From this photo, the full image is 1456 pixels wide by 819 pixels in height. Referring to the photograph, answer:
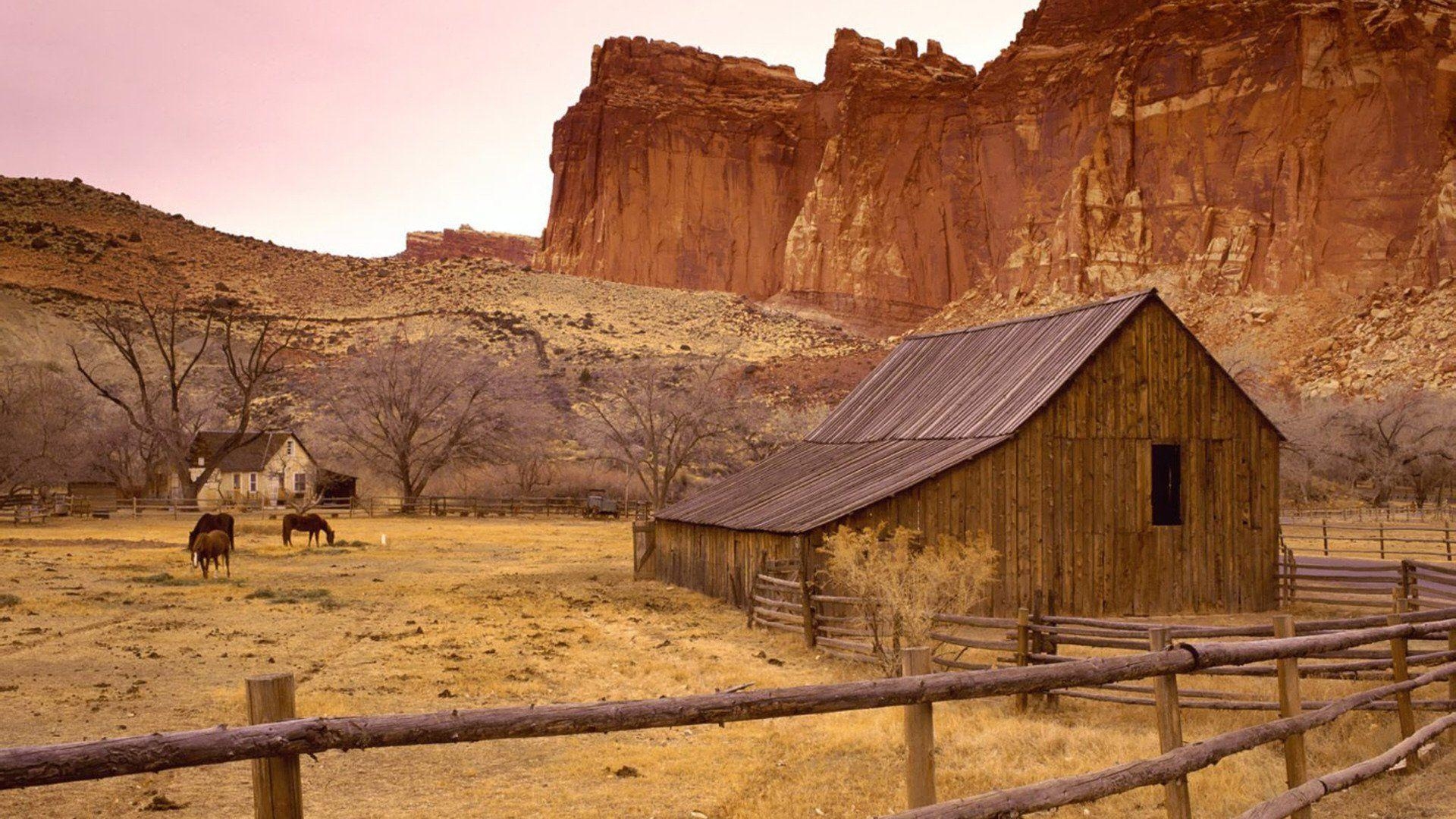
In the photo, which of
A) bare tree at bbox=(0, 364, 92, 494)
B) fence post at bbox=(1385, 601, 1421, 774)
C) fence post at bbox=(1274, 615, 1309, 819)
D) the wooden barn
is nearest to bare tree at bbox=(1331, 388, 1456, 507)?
the wooden barn

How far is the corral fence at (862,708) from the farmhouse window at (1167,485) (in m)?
12.8

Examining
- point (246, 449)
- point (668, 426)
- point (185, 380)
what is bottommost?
point (246, 449)

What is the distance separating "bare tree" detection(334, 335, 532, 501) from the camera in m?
54.8

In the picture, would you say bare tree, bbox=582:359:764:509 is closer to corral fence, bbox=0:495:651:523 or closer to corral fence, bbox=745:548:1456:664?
corral fence, bbox=0:495:651:523

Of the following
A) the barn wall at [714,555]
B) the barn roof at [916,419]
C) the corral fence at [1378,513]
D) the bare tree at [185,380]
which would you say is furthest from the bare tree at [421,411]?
the corral fence at [1378,513]

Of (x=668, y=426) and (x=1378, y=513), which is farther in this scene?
(x=668, y=426)

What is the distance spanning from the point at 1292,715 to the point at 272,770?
239 inches

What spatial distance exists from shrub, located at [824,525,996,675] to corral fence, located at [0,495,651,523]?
1295 inches

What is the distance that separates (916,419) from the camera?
80.1 ft

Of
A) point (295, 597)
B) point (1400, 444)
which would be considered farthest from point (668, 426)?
point (1400, 444)

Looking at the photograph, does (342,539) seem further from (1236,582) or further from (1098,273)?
(1098,273)

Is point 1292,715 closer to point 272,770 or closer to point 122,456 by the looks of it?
point 272,770

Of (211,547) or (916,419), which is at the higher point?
(916,419)

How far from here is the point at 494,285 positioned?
10650 centimetres
